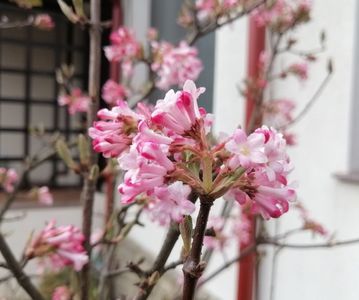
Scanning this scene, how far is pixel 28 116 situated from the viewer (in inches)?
192

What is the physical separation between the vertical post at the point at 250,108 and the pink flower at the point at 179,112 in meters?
1.52

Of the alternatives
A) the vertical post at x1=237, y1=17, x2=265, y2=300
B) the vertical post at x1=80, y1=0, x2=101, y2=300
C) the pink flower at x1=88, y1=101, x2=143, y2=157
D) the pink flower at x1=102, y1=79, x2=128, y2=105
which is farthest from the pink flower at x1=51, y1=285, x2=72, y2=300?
the vertical post at x1=237, y1=17, x2=265, y2=300

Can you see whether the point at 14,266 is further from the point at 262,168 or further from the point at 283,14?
the point at 283,14

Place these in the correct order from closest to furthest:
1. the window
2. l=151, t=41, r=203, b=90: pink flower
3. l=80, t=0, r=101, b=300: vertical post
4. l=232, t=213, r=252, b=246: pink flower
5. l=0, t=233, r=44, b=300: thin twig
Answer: l=0, t=233, r=44, b=300: thin twig < l=80, t=0, r=101, b=300: vertical post < l=151, t=41, r=203, b=90: pink flower < l=232, t=213, r=252, b=246: pink flower < the window

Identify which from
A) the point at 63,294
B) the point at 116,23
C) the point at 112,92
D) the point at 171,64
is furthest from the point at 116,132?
the point at 116,23

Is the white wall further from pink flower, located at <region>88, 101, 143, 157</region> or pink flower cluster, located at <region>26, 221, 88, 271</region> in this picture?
pink flower, located at <region>88, 101, 143, 157</region>

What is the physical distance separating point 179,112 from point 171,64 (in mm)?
880

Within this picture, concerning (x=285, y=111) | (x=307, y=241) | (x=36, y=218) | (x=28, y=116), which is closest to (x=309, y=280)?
(x=307, y=241)

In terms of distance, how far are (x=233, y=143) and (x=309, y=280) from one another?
1490 millimetres

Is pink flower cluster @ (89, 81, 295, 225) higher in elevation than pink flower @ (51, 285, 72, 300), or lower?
higher

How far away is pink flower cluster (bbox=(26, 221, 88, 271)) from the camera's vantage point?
74 cm

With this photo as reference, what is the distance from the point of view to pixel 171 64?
4.03ft

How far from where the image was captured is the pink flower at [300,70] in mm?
1608

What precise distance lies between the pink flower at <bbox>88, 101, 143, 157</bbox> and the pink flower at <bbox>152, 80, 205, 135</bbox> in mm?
73
